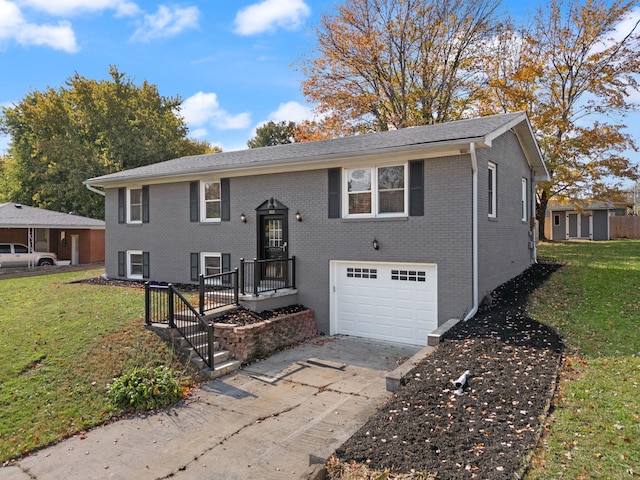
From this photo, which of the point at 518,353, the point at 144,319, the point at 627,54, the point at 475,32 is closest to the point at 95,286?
the point at 144,319

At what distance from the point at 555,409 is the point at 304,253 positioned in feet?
24.0

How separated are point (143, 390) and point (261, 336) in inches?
115

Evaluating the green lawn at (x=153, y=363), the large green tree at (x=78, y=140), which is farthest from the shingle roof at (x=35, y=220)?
the green lawn at (x=153, y=363)

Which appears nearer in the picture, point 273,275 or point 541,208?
point 273,275

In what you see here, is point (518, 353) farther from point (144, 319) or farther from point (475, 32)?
point (475, 32)

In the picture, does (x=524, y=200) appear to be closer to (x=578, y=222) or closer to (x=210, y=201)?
(x=210, y=201)

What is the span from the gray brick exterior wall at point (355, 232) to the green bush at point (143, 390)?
4.77m

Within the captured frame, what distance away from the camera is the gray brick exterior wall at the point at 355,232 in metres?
9.27

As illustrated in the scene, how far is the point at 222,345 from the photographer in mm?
8797

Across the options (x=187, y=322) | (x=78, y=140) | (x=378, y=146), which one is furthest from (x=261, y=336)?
(x=78, y=140)

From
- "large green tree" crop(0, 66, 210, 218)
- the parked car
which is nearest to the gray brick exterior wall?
the parked car

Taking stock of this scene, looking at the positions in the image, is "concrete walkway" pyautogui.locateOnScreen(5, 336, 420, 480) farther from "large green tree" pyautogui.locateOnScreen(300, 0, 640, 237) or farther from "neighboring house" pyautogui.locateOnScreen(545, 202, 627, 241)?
"neighboring house" pyautogui.locateOnScreen(545, 202, 627, 241)

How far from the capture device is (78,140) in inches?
1289

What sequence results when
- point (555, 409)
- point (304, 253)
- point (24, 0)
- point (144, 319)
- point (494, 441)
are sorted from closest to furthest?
point (494, 441)
point (555, 409)
point (24, 0)
point (144, 319)
point (304, 253)
